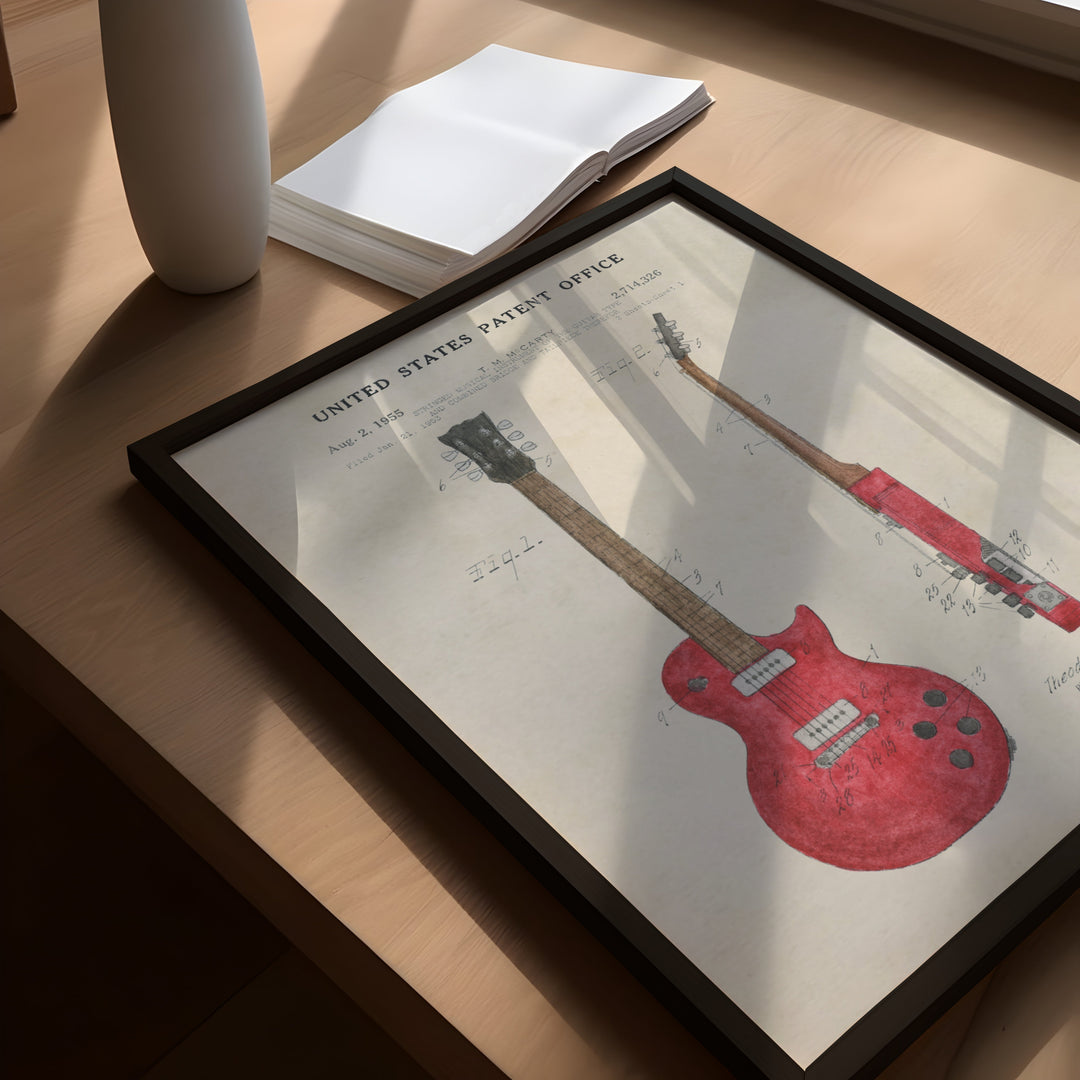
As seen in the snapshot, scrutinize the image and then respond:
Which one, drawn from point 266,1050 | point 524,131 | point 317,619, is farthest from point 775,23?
point 266,1050

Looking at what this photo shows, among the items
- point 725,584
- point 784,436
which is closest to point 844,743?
point 725,584

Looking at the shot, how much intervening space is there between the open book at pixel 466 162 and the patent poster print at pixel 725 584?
0.07 metres

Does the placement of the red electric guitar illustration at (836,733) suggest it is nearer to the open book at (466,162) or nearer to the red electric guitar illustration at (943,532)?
the red electric guitar illustration at (943,532)

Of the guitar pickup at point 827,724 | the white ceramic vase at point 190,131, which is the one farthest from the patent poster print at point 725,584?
the white ceramic vase at point 190,131

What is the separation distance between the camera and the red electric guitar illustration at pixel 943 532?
23.4 inches

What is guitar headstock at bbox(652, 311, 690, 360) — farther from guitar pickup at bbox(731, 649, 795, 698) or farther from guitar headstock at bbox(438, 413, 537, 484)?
guitar pickup at bbox(731, 649, 795, 698)

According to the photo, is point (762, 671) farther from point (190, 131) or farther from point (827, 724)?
point (190, 131)

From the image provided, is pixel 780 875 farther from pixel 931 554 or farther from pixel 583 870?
pixel 931 554

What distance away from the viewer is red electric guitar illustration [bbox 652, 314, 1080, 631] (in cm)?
60

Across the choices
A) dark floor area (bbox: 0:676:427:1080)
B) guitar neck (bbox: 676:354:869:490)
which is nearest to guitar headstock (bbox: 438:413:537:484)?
guitar neck (bbox: 676:354:869:490)

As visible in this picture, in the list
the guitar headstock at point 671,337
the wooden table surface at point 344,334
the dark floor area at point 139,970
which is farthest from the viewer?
the dark floor area at point 139,970

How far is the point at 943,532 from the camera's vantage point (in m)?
0.63

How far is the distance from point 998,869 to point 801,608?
160 millimetres

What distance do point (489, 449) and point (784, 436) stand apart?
181 millimetres
